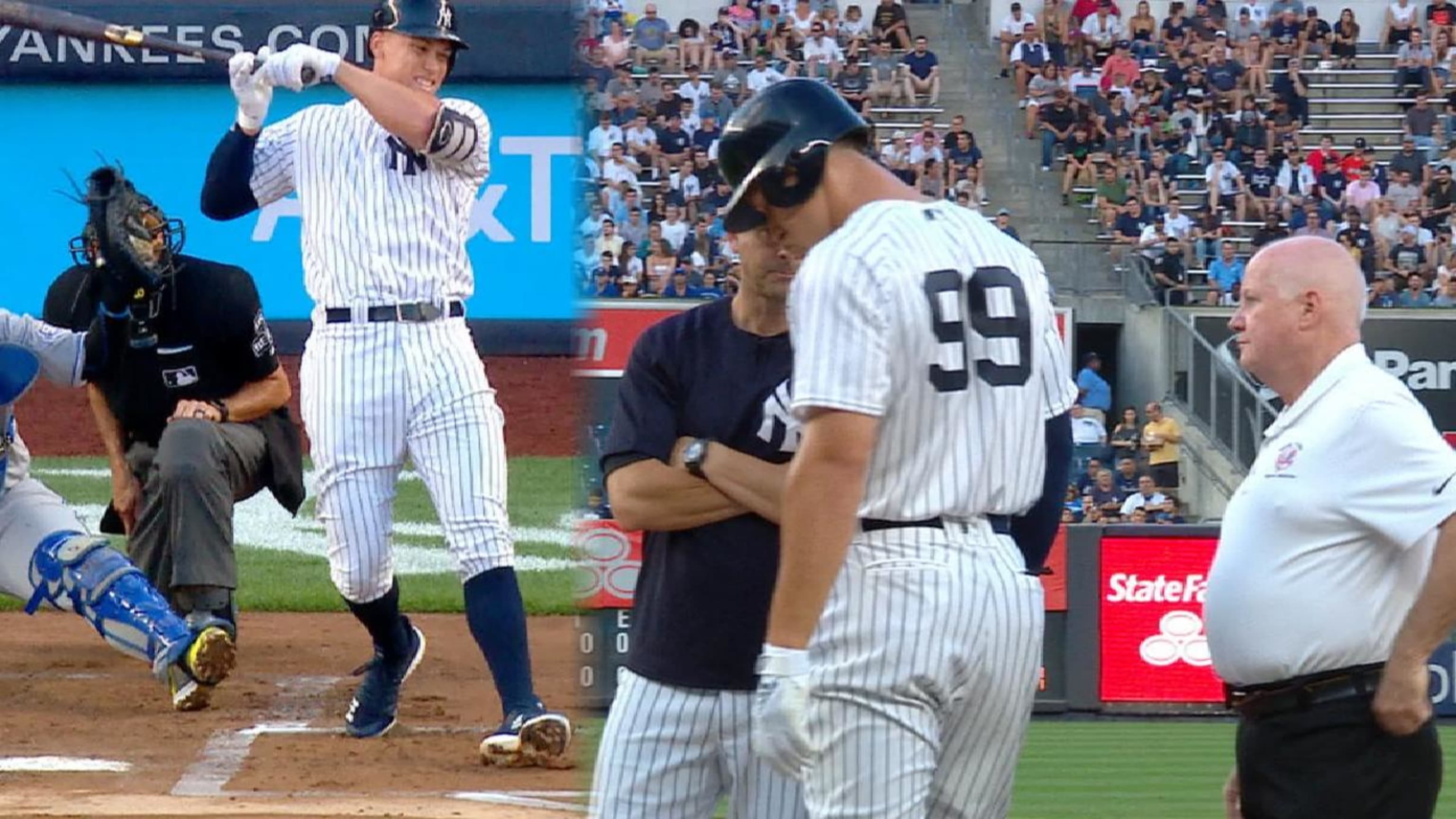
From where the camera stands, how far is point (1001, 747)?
2.99 metres

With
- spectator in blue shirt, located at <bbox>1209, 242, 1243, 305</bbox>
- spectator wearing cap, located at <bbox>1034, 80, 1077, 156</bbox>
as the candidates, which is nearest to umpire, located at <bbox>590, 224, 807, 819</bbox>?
spectator in blue shirt, located at <bbox>1209, 242, 1243, 305</bbox>

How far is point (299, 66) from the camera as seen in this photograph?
519cm

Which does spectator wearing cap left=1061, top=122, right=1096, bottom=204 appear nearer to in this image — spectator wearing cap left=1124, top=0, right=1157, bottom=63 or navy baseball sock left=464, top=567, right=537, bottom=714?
spectator wearing cap left=1124, top=0, right=1157, bottom=63

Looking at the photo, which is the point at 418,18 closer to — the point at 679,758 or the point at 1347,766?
the point at 679,758

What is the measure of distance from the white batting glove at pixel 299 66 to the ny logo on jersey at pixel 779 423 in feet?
7.04

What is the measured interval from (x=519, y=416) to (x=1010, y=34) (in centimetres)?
810

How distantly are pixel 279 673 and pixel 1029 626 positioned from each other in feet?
14.8

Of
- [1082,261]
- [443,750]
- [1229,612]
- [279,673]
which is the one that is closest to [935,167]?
[1082,261]

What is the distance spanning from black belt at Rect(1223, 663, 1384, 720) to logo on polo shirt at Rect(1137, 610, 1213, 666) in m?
8.04

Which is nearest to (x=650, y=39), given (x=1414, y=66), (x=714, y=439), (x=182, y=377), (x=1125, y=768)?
(x=1414, y=66)

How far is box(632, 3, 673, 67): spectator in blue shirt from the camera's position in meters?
18.0

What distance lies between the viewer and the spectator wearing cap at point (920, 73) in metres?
18.5

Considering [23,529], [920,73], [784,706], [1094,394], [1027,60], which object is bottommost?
[1094,394]

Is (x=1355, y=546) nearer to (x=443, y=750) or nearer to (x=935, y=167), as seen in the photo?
A: (x=443, y=750)
